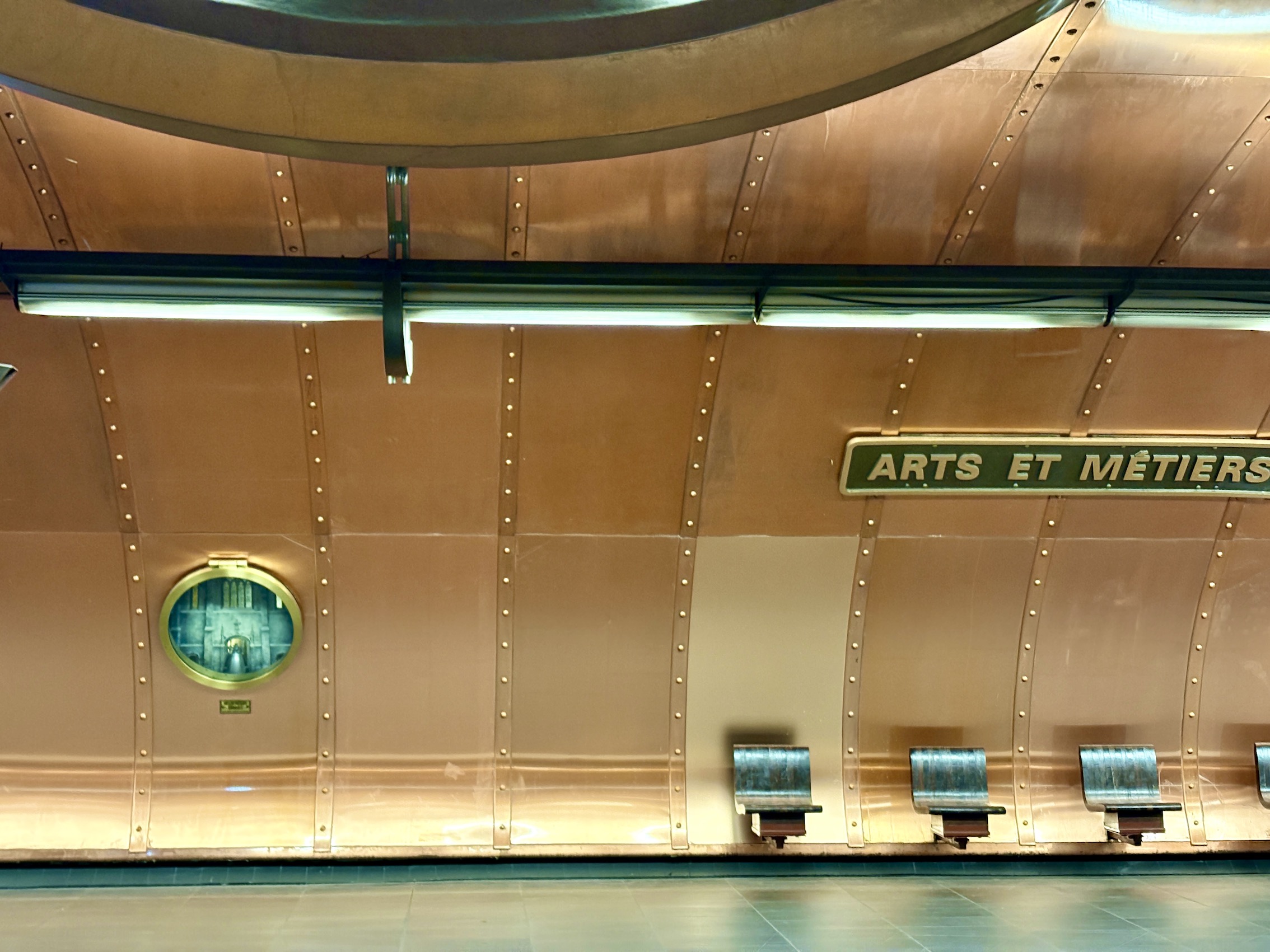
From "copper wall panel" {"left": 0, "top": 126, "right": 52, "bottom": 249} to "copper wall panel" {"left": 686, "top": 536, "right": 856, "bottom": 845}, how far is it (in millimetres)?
3785

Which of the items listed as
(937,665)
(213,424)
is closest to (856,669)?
(937,665)

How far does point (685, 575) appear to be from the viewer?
19.3ft

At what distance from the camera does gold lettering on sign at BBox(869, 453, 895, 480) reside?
569 cm

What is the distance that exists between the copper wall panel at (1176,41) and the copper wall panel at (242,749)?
4.60m

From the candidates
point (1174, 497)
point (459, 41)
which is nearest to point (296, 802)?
point (459, 41)

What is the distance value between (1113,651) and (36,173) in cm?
635

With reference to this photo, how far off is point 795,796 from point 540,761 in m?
1.49

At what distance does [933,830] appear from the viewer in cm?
612

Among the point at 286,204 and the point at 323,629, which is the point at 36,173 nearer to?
the point at 286,204

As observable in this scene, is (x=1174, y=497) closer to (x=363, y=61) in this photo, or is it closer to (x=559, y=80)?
(x=559, y=80)

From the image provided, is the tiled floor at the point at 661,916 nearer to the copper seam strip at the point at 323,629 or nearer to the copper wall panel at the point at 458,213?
the copper seam strip at the point at 323,629

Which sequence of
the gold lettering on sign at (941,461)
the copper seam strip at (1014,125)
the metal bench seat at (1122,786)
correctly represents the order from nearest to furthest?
the copper seam strip at (1014,125), the gold lettering on sign at (941,461), the metal bench seat at (1122,786)

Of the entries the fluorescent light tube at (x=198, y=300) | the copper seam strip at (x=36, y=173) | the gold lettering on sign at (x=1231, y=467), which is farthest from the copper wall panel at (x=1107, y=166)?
the copper seam strip at (x=36, y=173)

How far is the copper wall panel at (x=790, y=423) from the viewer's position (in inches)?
215
